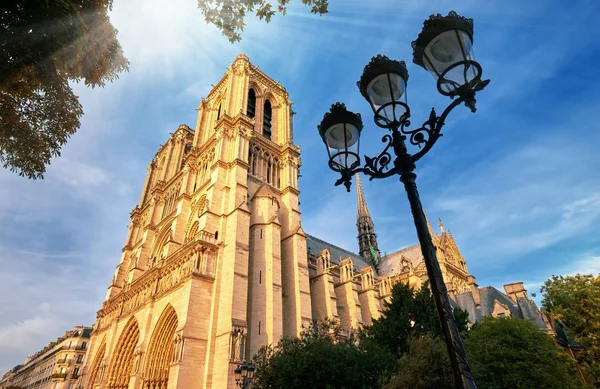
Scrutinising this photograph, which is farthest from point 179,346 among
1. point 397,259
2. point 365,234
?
point 365,234

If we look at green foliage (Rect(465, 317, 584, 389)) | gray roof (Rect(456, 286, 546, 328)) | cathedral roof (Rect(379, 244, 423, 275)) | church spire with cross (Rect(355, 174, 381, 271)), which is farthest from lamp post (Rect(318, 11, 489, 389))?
church spire with cross (Rect(355, 174, 381, 271))

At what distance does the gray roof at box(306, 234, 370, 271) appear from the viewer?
3759 cm

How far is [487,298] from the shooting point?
107 feet

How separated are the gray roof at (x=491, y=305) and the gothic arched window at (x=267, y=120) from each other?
22862 millimetres

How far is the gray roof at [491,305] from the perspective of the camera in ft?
96.3

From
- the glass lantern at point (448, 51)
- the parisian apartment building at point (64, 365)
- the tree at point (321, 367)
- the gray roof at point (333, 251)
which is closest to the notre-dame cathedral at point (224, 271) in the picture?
the gray roof at point (333, 251)

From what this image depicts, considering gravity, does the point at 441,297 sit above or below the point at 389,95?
below

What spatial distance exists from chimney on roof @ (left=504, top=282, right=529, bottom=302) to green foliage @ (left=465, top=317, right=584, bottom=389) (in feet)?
51.9

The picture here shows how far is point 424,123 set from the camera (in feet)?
14.5

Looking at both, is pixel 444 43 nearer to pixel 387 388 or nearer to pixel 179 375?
pixel 387 388

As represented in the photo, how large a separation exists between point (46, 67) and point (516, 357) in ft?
69.5

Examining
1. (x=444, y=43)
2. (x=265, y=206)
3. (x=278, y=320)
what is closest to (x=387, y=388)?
(x=278, y=320)

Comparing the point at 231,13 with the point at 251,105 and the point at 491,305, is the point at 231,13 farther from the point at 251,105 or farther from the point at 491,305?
the point at 491,305

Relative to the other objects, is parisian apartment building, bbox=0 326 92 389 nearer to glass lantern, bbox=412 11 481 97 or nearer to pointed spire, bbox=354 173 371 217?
pointed spire, bbox=354 173 371 217
